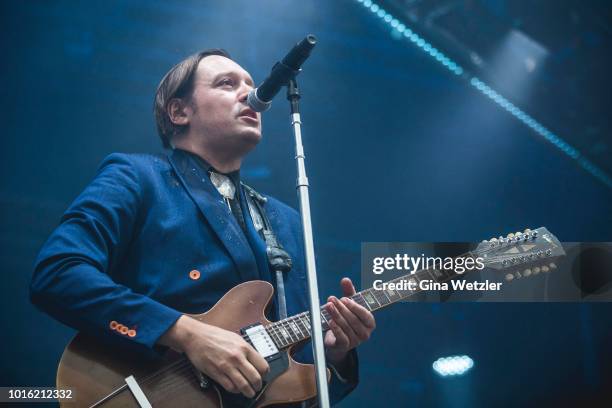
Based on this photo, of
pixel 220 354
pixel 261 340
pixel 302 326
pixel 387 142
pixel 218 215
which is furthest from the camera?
pixel 387 142

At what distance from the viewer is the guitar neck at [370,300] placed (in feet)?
6.22

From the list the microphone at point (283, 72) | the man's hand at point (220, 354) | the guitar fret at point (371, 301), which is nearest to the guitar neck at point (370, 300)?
the guitar fret at point (371, 301)

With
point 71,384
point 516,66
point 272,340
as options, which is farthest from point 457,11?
point 71,384

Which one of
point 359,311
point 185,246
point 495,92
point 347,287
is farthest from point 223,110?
point 495,92

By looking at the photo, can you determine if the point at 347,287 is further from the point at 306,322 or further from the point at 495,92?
the point at 495,92

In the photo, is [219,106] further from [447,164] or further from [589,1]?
[589,1]

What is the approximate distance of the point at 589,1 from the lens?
3.17 meters

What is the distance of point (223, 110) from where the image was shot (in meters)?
2.34

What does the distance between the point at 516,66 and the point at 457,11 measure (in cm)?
42

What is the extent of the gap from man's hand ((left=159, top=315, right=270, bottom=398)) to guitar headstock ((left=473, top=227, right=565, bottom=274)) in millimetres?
1135

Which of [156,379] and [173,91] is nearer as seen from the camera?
[156,379]

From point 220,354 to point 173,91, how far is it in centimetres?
127

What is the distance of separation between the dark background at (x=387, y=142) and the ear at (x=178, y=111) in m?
0.36

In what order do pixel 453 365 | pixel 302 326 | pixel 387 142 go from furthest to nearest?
1. pixel 387 142
2. pixel 453 365
3. pixel 302 326
